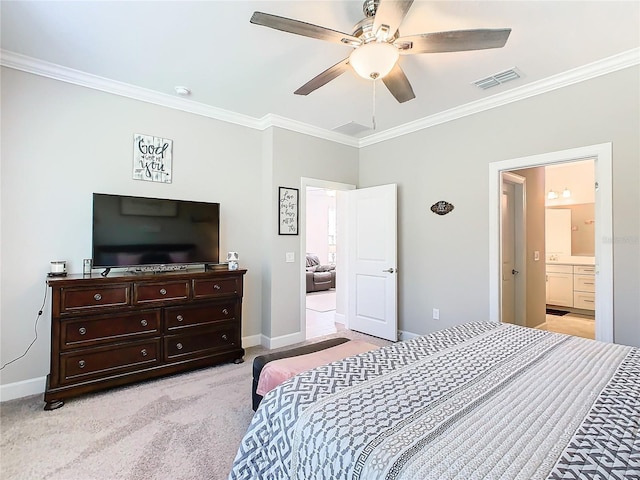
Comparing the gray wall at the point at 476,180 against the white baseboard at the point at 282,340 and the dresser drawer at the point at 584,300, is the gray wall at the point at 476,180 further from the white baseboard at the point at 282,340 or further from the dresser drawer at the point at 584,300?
the dresser drawer at the point at 584,300

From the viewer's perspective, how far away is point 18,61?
2670 millimetres

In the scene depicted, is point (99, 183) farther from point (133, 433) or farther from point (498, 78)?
point (498, 78)

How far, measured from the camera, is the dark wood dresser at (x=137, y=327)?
253 cm

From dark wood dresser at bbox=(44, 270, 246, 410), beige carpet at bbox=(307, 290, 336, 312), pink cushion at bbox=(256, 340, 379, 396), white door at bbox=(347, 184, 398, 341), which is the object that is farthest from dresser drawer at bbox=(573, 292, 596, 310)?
dark wood dresser at bbox=(44, 270, 246, 410)

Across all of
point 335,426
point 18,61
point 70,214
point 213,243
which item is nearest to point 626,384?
point 335,426

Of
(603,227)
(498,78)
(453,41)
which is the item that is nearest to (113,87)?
(453,41)

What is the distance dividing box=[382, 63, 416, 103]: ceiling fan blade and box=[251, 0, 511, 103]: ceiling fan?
0.88 ft

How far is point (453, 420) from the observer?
3.53 ft

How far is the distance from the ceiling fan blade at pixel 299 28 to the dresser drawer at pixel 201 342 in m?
2.64

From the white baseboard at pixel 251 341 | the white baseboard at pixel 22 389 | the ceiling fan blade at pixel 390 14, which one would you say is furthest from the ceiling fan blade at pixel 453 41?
the white baseboard at pixel 22 389

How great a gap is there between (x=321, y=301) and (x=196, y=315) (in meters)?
4.04

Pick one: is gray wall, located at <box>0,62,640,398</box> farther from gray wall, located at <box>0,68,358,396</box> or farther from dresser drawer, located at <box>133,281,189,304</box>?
dresser drawer, located at <box>133,281,189,304</box>

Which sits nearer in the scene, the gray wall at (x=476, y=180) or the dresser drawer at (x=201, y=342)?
the gray wall at (x=476, y=180)

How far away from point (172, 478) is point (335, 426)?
130 cm
